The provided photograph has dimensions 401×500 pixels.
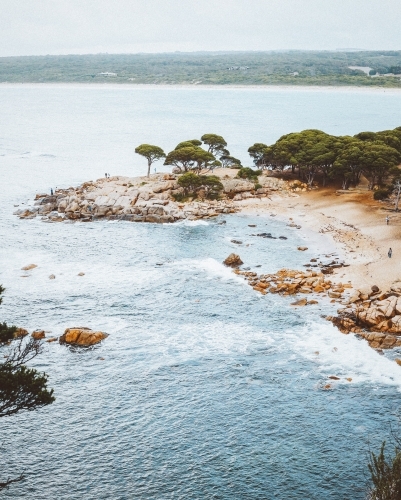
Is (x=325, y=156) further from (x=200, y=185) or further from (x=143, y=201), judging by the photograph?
(x=143, y=201)

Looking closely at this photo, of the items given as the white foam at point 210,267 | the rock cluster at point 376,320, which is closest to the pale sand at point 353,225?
the rock cluster at point 376,320

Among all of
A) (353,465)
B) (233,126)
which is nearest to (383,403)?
(353,465)

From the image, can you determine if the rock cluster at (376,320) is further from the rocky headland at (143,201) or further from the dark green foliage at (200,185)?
the dark green foliage at (200,185)

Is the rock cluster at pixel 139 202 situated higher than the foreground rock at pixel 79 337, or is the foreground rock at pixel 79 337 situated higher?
the rock cluster at pixel 139 202

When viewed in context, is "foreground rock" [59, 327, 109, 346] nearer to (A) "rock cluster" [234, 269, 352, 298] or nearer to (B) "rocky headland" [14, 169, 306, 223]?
(A) "rock cluster" [234, 269, 352, 298]

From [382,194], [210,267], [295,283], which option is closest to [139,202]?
[210,267]

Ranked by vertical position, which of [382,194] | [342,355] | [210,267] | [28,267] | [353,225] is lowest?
[342,355]

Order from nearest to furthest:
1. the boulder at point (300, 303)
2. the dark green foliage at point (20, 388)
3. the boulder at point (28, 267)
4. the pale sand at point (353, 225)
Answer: the dark green foliage at point (20, 388) → the boulder at point (300, 303) → the pale sand at point (353, 225) → the boulder at point (28, 267)
